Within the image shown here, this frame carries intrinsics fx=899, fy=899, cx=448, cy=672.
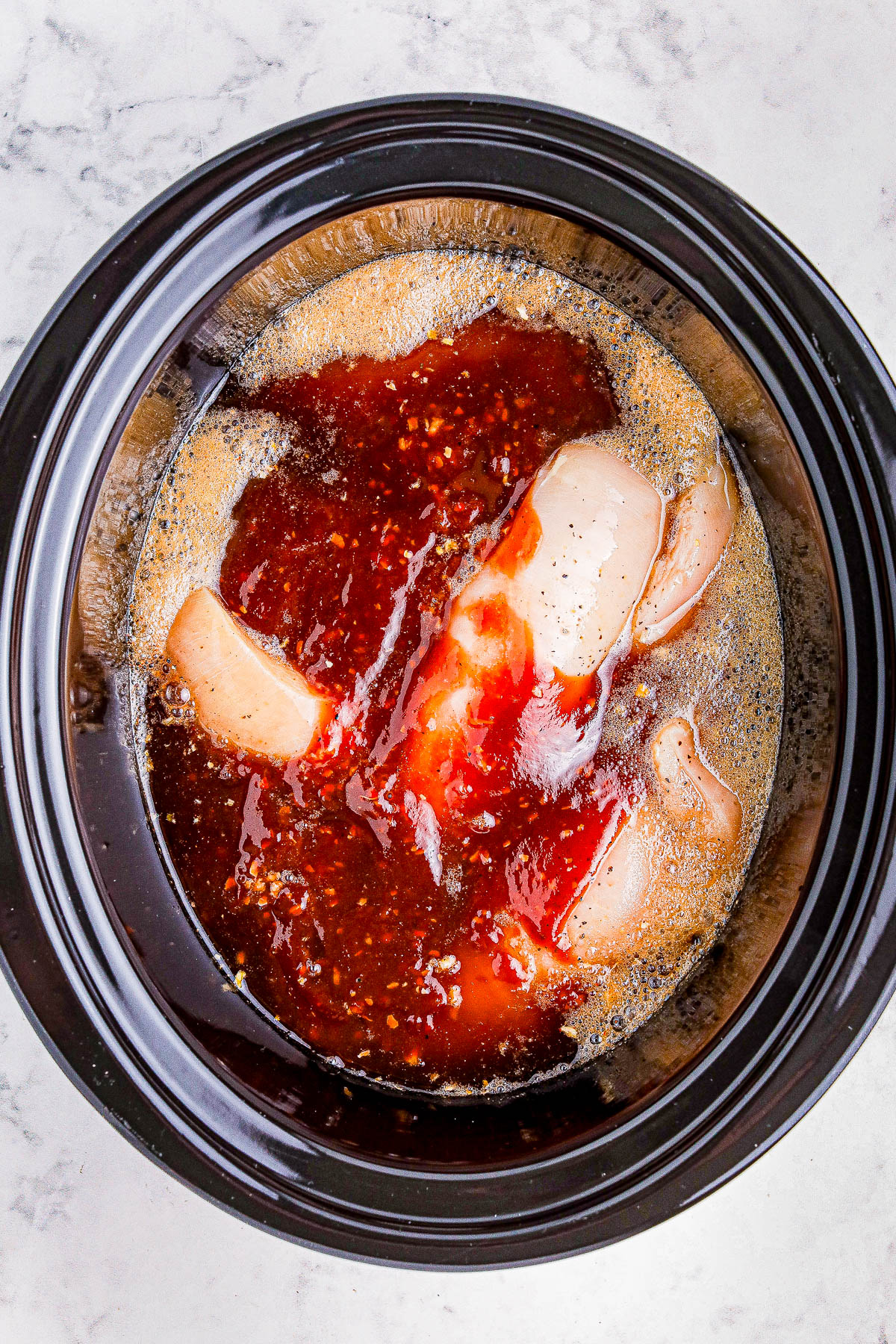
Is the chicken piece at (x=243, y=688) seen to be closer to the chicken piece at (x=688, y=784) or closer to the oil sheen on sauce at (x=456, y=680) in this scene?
the oil sheen on sauce at (x=456, y=680)

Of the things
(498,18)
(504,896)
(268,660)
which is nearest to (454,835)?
(504,896)

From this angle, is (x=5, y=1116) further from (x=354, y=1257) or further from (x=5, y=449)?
(x=5, y=449)

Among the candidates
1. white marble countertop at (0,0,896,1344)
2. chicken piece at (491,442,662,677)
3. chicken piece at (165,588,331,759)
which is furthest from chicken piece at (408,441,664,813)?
white marble countertop at (0,0,896,1344)

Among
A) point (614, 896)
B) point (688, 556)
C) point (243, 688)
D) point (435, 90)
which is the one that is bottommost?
point (614, 896)

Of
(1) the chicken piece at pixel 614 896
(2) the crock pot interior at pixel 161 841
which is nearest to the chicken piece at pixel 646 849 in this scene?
(1) the chicken piece at pixel 614 896

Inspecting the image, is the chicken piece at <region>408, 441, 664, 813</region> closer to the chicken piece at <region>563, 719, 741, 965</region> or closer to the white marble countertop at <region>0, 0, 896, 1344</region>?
the chicken piece at <region>563, 719, 741, 965</region>

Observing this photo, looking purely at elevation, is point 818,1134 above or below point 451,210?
below

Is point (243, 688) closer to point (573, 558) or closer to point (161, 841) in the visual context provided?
point (161, 841)

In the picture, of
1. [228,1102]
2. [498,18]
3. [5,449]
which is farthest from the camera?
[498,18]

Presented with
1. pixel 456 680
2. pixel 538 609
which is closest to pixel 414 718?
pixel 456 680
